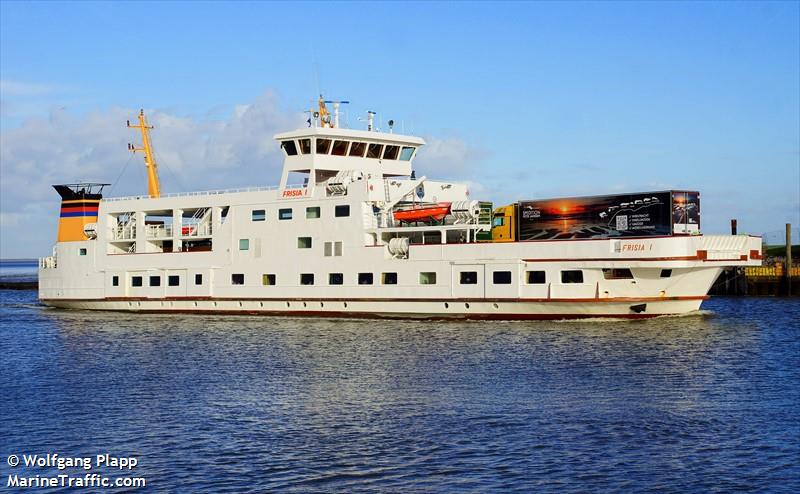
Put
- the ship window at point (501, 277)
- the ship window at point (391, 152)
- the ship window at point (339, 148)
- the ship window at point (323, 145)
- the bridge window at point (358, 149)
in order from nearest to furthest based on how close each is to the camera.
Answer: the ship window at point (501, 277), the ship window at point (323, 145), the ship window at point (339, 148), the bridge window at point (358, 149), the ship window at point (391, 152)

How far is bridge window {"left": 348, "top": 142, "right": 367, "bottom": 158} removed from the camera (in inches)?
1705

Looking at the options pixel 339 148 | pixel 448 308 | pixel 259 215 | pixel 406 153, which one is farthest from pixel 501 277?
pixel 259 215

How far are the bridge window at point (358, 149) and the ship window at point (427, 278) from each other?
25.8 ft

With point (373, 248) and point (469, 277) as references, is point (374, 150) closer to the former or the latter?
point (373, 248)

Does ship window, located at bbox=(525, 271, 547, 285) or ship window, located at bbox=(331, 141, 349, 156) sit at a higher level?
ship window, located at bbox=(331, 141, 349, 156)

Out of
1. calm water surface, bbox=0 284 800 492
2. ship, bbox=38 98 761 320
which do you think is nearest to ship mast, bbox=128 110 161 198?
Answer: ship, bbox=38 98 761 320

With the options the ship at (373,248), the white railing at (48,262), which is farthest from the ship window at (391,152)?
the white railing at (48,262)

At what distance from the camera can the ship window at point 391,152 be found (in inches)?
1739

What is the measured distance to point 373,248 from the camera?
39.8 m

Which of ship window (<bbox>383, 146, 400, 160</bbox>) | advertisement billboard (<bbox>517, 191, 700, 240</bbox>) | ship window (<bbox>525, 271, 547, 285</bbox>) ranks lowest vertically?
ship window (<bbox>525, 271, 547, 285</bbox>)

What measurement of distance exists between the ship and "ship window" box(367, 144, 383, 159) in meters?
0.06

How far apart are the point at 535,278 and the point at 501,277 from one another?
54.7 inches

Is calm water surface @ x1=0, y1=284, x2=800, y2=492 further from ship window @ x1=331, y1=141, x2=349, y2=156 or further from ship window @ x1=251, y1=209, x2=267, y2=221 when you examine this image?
ship window @ x1=331, y1=141, x2=349, y2=156

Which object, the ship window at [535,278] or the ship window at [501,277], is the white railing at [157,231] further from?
the ship window at [535,278]
